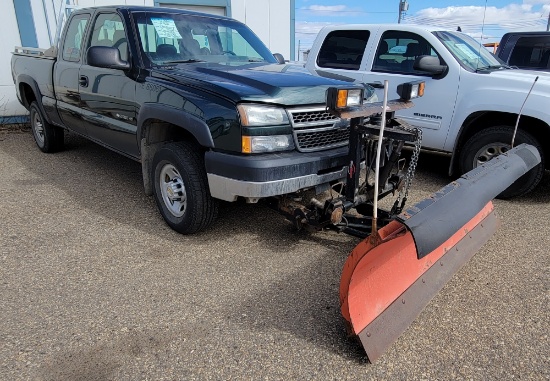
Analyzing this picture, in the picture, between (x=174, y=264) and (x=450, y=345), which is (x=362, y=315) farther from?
(x=174, y=264)

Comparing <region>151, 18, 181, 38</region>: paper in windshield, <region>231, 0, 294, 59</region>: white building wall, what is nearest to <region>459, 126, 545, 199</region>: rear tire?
<region>151, 18, 181, 38</region>: paper in windshield

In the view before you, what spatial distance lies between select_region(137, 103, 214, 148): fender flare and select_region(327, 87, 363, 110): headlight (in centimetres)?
102

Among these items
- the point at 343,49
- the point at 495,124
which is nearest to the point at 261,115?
the point at 495,124

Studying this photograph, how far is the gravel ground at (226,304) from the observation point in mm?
2307

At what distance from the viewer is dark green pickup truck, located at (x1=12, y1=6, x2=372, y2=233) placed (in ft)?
10.2

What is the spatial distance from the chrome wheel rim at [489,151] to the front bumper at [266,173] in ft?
8.38

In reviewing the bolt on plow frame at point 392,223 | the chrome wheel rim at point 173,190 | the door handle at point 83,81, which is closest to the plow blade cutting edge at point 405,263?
the bolt on plow frame at point 392,223

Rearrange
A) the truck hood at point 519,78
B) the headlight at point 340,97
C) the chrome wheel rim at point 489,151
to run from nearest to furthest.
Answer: the headlight at point 340,97, the truck hood at point 519,78, the chrome wheel rim at point 489,151

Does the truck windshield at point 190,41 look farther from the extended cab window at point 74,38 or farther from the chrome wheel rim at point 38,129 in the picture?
the chrome wheel rim at point 38,129

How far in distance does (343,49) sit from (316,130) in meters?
3.45

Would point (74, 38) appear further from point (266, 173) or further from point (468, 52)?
point (468, 52)

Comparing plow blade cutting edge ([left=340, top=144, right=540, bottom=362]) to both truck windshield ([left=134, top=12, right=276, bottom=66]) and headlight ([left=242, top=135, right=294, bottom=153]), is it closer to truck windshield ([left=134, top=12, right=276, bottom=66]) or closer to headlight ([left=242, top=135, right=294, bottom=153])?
headlight ([left=242, top=135, right=294, bottom=153])

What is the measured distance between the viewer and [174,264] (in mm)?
3367

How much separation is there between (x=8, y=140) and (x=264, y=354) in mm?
7605
